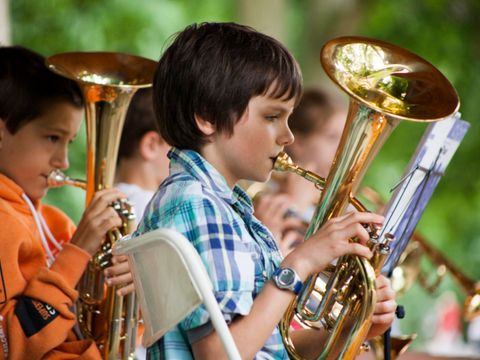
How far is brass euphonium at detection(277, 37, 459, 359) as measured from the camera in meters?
1.86

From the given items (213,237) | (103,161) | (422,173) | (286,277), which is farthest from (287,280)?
(103,161)

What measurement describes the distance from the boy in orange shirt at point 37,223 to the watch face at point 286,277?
0.64m

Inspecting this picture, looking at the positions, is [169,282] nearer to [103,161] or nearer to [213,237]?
[213,237]

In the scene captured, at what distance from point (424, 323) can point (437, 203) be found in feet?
3.42

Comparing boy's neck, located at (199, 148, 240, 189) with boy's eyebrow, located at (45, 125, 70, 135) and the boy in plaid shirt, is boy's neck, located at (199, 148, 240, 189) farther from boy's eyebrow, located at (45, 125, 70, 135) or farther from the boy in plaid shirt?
boy's eyebrow, located at (45, 125, 70, 135)

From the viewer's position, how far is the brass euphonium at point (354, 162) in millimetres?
1863

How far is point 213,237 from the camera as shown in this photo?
1688 millimetres

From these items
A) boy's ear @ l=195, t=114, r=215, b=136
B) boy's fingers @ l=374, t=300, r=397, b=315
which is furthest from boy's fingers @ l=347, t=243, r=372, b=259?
boy's ear @ l=195, t=114, r=215, b=136

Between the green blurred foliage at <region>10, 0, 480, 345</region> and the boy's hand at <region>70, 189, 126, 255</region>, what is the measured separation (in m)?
3.12

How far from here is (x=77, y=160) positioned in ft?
19.4

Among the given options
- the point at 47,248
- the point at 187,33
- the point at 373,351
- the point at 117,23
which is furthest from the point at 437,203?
the point at 187,33

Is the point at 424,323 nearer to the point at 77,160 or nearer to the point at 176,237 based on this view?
the point at 77,160

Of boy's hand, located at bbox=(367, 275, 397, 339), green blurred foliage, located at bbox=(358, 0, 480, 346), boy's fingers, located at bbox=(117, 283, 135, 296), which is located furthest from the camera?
green blurred foliage, located at bbox=(358, 0, 480, 346)

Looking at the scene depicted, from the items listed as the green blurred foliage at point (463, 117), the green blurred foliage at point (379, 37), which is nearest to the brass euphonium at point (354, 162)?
the green blurred foliage at point (379, 37)
